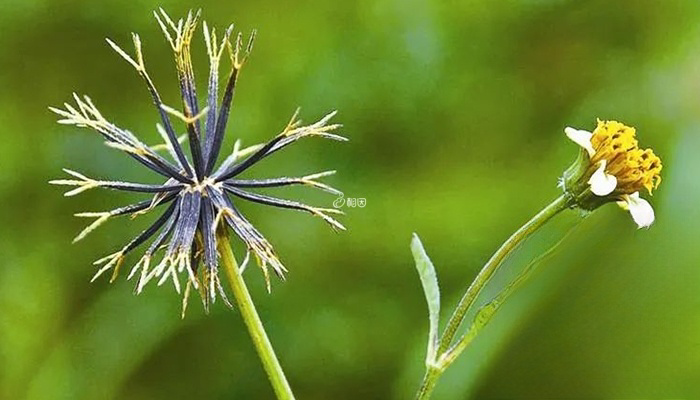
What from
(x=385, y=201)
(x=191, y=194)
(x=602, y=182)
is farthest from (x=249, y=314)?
(x=385, y=201)

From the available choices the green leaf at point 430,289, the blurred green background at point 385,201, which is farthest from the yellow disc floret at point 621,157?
the blurred green background at point 385,201

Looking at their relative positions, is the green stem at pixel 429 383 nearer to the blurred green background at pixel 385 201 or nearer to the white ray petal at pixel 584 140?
the white ray petal at pixel 584 140

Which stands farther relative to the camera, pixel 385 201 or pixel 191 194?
pixel 385 201

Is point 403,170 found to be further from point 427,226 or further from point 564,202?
point 564,202

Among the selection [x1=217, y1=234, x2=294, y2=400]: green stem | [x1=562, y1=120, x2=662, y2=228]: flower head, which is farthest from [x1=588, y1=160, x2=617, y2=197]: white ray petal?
[x1=217, y1=234, x2=294, y2=400]: green stem

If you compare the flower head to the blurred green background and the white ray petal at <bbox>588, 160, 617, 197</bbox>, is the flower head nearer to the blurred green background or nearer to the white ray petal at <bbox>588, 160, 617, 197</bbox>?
the white ray petal at <bbox>588, 160, 617, 197</bbox>

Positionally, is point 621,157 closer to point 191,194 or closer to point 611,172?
point 611,172
